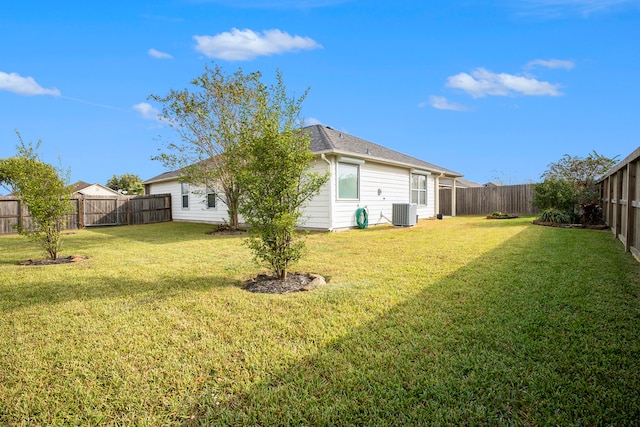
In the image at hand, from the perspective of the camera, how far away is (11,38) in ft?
34.5

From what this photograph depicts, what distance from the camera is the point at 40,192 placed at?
21.0ft

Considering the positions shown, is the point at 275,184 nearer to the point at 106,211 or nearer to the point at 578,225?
the point at 578,225

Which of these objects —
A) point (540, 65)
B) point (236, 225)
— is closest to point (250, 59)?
point (236, 225)

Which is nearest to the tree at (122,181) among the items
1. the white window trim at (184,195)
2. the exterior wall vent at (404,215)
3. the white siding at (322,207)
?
the white window trim at (184,195)

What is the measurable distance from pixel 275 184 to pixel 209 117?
849cm

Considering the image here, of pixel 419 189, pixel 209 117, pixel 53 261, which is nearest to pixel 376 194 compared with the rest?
pixel 419 189

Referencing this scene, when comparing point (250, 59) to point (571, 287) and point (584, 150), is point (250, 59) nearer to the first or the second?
point (571, 287)

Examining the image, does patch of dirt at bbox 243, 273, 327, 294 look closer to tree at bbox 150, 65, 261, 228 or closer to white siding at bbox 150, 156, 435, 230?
white siding at bbox 150, 156, 435, 230

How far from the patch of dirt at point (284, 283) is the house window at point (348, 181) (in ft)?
21.5

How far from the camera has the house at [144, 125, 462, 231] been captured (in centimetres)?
1072

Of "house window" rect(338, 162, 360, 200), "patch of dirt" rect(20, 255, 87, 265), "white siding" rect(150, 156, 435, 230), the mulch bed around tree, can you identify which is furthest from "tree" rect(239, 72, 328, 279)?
the mulch bed around tree

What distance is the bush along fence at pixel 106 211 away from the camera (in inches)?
540

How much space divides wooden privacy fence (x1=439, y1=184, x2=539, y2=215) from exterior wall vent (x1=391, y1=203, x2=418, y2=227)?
9936mm

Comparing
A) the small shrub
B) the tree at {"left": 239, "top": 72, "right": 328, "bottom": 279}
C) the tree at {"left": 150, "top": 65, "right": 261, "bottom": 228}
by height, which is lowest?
the small shrub
